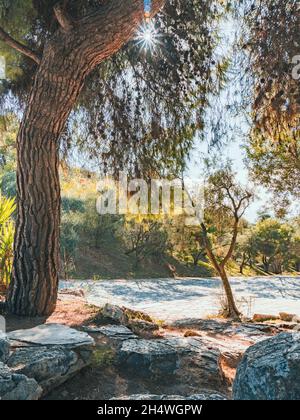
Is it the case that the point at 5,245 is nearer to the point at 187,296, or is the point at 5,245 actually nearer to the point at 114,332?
the point at 114,332

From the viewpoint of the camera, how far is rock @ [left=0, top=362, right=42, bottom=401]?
251cm

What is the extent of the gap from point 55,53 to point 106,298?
8.06 meters

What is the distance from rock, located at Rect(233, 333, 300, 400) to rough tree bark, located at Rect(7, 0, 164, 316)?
9.80 ft

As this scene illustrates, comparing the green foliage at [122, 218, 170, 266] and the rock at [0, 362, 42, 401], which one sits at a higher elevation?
the green foliage at [122, 218, 170, 266]

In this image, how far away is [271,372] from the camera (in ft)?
6.84

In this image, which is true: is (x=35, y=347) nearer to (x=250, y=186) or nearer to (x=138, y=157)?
(x=138, y=157)

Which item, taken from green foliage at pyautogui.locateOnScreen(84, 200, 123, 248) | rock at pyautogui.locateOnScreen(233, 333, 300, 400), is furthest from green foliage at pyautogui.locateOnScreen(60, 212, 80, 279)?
rock at pyautogui.locateOnScreen(233, 333, 300, 400)

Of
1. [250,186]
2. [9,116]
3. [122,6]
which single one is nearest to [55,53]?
[122,6]

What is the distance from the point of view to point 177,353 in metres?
3.80

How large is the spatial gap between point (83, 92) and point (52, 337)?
150 inches

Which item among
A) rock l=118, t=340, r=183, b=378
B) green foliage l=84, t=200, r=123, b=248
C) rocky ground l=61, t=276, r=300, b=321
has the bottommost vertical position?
rocky ground l=61, t=276, r=300, b=321

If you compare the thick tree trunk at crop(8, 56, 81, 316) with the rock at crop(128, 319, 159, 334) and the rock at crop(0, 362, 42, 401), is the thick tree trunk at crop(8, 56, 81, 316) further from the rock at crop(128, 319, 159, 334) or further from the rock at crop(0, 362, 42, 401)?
the rock at crop(0, 362, 42, 401)

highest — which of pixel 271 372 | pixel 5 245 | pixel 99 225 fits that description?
pixel 99 225

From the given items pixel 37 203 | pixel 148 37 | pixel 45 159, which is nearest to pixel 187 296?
pixel 148 37
